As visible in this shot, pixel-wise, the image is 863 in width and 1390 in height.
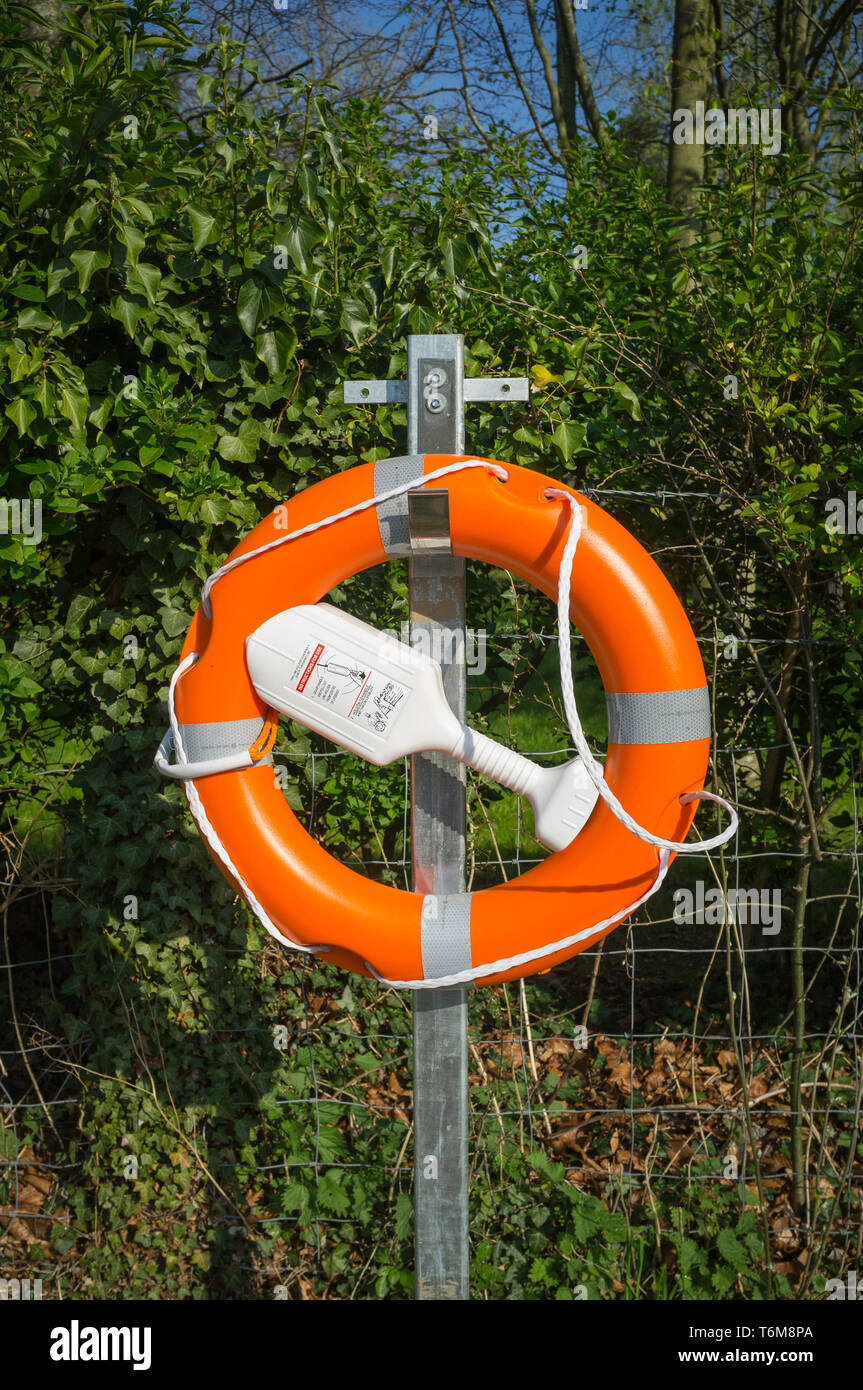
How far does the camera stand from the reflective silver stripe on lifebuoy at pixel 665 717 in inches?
53.1

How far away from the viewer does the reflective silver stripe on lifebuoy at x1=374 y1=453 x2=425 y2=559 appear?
4.38ft

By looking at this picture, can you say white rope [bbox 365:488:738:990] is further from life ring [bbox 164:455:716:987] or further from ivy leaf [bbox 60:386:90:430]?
ivy leaf [bbox 60:386:90:430]

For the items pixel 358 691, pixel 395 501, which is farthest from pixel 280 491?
pixel 358 691

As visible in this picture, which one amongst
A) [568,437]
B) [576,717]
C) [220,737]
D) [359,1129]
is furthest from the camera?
[359,1129]

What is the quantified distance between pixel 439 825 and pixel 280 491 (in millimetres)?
808

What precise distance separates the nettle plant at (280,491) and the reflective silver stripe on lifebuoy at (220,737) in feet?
1.65

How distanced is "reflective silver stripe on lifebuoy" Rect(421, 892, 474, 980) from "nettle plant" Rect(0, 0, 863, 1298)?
608 millimetres

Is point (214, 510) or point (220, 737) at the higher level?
point (214, 510)

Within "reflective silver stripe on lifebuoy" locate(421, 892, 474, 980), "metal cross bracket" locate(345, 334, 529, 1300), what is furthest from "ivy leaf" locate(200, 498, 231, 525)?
"reflective silver stripe on lifebuoy" locate(421, 892, 474, 980)

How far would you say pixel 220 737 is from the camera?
1398 millimetres

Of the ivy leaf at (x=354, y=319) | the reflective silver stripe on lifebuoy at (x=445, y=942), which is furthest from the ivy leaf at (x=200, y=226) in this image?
the reflective silver stripe on lifebuoy at (x=445, y=942)

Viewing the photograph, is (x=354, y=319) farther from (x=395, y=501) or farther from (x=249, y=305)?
(x=395, y=501)

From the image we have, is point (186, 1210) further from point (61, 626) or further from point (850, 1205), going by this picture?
point (850, 1205)

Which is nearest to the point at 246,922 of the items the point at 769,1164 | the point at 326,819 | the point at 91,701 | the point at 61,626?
the point at 326,819
